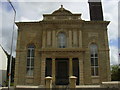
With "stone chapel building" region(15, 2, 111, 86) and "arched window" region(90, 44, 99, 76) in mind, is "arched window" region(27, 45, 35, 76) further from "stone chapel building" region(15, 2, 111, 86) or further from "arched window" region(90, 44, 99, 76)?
"arched window" region(90, 44, 99, 76)

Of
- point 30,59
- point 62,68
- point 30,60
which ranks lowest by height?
point 62,68

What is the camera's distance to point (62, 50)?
25.5 meters

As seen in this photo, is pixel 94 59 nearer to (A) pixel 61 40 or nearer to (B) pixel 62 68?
(B) pixel 62 68

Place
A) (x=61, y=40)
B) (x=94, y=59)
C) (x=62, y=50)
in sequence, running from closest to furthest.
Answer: (x=62, y=50) → (x=94, y=59) → (x=61, y=40)

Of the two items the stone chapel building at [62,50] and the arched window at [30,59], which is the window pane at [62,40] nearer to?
the stone chapel building at [62,50]

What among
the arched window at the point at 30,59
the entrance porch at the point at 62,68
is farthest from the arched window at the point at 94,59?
the arched window at the point at 30,59

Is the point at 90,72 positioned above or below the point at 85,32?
below

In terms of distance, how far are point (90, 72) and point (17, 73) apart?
10177 millimetres

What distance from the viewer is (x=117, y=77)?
1503 inches

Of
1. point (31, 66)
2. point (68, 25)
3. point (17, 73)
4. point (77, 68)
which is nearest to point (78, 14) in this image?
point (68, 25)

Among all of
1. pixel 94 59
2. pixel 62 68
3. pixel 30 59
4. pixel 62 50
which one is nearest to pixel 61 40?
pixel 62 50

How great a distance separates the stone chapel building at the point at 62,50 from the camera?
83.7ft

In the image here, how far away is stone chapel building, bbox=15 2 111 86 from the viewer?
25516 mm

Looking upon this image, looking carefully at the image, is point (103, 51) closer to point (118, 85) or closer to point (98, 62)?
point (98, 62)
